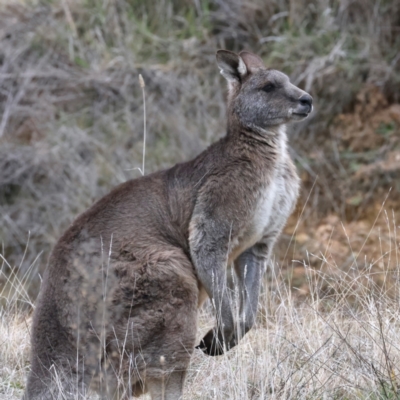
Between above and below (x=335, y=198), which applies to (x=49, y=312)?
above

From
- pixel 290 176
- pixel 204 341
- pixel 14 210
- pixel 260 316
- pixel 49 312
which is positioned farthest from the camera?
pixel 14 210

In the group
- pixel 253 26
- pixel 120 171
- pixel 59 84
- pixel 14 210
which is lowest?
pixel 14 210

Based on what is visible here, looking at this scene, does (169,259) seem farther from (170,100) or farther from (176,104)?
(170,100)

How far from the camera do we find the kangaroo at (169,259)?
4441mm

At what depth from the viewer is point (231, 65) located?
5715mm

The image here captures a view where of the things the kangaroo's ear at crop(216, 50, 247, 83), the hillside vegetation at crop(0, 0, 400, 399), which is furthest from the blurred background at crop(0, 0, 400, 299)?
the kangaroo's ear at crop(216, 50, 247, 83)

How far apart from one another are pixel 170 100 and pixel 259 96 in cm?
677

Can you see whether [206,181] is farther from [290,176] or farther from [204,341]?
[204,341]

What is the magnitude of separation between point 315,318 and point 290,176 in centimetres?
103

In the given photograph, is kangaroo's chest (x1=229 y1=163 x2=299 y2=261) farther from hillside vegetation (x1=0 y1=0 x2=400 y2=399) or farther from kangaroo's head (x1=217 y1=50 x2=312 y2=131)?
hillside vegetation (x1=0 y1=0 x2=400 y2=399)

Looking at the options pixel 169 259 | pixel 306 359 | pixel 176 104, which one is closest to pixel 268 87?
pixel 169 259

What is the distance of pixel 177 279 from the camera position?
4688 millimetres

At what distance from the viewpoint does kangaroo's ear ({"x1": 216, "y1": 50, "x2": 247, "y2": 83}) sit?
18.5 feet

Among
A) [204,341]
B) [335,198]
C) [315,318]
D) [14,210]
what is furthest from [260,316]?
[14,210]
